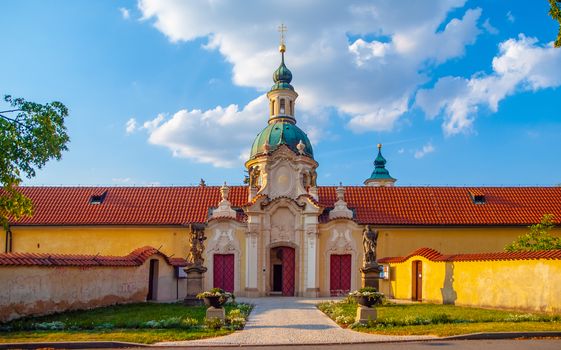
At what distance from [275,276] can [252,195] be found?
4.69m

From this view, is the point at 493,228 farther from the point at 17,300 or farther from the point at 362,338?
the point at 17,300

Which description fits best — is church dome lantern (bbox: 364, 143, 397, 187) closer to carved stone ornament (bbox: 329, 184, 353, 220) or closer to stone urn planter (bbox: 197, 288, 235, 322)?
carved stone ornament (bbox: 329, 184, 353, 220)

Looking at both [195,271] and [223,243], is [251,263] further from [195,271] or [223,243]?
[195,271]

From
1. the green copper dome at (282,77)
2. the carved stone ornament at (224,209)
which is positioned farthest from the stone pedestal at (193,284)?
the green copper dome at (282,77)

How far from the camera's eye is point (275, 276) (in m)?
32.1

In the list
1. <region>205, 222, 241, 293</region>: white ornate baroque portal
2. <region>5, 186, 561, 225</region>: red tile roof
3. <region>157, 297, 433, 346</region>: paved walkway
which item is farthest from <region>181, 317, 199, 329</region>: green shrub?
<region>5, 186, 561, 225</region>: red tile roof

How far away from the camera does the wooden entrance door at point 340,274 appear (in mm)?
31048

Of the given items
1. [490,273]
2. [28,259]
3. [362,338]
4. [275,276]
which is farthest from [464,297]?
[28,259]

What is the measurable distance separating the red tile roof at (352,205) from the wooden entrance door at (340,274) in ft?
8.14

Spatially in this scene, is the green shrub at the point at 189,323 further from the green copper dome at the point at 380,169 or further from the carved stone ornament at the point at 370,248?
the green copper dome at the point at 380,169

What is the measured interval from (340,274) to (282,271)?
3131 millimetres

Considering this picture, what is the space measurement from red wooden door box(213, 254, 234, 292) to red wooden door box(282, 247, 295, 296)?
9.18 feet

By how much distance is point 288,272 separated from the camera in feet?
103

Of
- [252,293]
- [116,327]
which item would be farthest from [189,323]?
[252,293]
